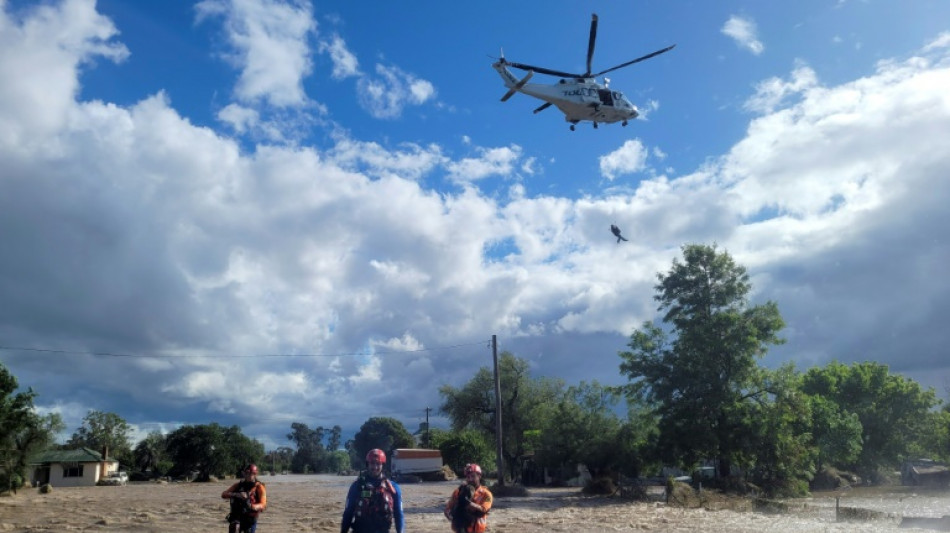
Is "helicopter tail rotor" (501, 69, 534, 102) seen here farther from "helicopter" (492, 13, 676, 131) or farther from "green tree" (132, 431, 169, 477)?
"green tree" (132, 431, 169, 477)

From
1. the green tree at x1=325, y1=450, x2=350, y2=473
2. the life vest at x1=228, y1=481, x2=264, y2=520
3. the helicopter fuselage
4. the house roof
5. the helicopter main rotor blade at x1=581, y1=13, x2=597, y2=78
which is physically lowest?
the green tree at x1=325, y1=450, x2=350, y2=473

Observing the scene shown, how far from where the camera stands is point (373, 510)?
8078 mm

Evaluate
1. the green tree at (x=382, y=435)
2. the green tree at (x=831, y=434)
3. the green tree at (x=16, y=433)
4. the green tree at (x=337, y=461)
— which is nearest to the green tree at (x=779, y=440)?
the green tree at (x=831, y=434)

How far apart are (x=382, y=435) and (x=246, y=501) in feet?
495

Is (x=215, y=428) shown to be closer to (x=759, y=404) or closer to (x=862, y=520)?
(x=759, y=404)

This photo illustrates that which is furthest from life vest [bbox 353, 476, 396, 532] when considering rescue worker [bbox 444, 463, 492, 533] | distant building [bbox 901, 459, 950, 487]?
distant building [bbox 901, 459, 950, 487]

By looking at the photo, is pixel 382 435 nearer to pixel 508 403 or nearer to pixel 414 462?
pixel 414 462

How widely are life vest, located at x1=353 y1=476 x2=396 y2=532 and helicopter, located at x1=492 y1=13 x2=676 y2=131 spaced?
22.5 m

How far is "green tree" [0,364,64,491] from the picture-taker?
39.3 meters

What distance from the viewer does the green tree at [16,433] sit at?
3931cm

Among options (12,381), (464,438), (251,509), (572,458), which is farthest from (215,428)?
(251,509)

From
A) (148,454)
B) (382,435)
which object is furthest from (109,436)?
(382,435)

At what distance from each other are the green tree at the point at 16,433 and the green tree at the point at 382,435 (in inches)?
4137

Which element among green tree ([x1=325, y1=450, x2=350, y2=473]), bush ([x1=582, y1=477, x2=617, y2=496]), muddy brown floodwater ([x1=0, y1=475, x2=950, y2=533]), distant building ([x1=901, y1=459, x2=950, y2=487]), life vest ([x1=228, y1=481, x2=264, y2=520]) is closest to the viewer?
life vest ([x1=228, y1=481, x2=264, y2=520])
